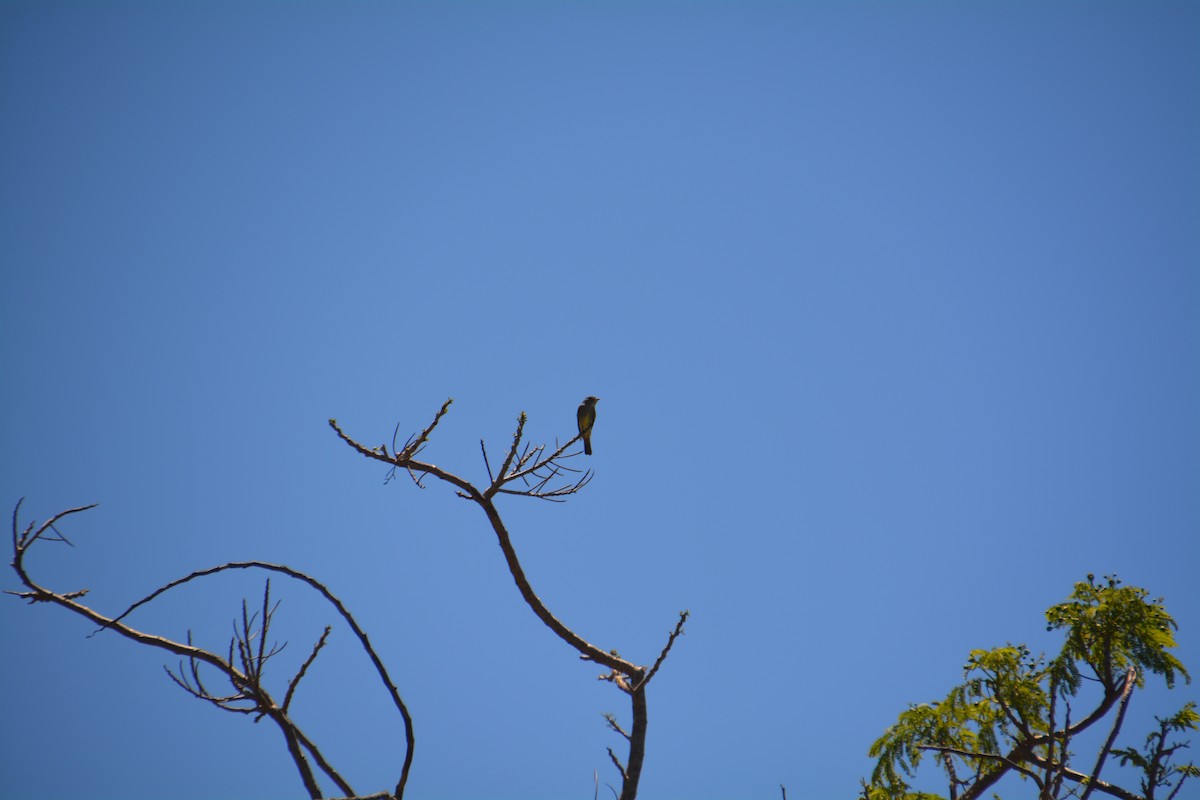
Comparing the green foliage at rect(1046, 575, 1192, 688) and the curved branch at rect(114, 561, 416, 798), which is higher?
the green foliage at rect(1046, 575, 1192, 688)

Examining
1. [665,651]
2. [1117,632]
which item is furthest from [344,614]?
[1117,632]

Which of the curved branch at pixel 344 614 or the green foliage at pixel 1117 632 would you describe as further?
the green foliage at pixel 1117 632

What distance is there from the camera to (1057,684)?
7.05 metres

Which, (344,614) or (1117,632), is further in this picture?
(1117,632)

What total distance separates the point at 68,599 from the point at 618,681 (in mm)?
3045

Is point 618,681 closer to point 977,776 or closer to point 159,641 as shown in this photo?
point 159,641

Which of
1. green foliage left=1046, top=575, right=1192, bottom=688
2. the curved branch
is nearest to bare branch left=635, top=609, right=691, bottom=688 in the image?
the curved branch

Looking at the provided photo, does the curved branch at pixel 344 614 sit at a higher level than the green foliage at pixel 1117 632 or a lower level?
lower

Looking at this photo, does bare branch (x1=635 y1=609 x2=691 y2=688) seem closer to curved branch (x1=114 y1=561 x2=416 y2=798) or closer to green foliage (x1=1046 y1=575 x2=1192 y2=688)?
curved branch (x1=114 y1=561 x2=416 y2=798)

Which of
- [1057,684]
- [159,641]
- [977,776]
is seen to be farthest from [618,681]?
[1057,684]

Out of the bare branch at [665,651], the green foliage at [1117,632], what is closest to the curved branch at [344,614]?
the bare branch at [665,651]

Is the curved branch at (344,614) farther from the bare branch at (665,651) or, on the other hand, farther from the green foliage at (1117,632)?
the green foliage at (1117,632)

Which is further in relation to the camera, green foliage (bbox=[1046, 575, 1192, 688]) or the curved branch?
green foliage (bbox=[1046, 575, 1192, 688])

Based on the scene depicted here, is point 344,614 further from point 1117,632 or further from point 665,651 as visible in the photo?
point 1117,632
